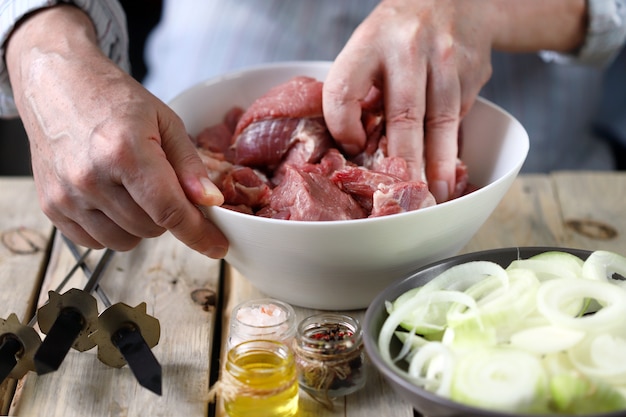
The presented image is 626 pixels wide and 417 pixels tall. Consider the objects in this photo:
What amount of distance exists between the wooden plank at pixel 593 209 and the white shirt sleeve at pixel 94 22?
4.03 ft

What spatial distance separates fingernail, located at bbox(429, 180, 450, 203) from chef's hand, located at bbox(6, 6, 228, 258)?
1.56ft

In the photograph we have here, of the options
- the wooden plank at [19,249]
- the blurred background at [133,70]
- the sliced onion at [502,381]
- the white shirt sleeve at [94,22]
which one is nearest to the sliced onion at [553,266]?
the sliced onion at [502,381]

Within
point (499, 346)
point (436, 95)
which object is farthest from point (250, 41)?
point (499, 346)

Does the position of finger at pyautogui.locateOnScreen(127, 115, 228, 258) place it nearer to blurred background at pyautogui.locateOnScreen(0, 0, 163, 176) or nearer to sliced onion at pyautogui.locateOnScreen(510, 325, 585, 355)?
sliced onion at pyautogui.locateOnScreen(510, 325, 585, 355)

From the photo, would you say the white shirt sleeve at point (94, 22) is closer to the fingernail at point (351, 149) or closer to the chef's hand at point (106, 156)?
the chef's hand at point (106, 156)

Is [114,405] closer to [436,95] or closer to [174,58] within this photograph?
[436,95]

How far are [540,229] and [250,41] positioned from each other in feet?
3.42

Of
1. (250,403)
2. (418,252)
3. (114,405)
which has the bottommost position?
(114,405)

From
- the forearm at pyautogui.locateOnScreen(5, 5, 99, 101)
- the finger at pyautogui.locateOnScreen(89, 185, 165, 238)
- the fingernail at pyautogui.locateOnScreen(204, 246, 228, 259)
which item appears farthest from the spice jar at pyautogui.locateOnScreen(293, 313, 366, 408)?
the forearm at pyautogui.locateOnScreen(5, 5, 99, 101)

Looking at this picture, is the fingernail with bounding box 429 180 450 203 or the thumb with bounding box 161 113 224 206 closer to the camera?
the thumb with bounding box 161 113 224 206

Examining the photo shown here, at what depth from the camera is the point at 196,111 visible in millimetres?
1929

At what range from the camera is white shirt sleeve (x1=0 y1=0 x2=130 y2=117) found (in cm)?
171

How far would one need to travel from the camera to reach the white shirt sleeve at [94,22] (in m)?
1.71

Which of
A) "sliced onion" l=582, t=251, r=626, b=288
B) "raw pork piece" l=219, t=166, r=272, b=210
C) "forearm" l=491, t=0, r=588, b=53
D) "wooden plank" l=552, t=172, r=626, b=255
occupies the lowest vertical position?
"wooden plank" l=552, t=172, r=626, b=255
